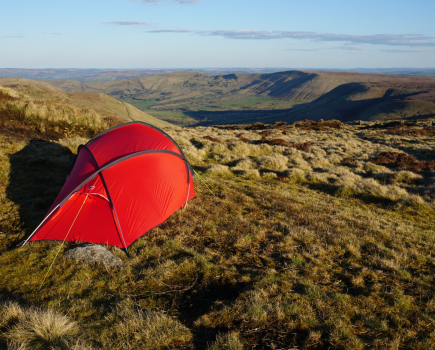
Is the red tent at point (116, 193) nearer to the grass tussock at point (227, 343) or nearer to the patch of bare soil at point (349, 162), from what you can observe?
the grass tussock at point (227, 343)

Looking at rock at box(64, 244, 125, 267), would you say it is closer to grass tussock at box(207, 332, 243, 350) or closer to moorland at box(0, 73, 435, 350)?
moorland at box(0, 73, 435, 350)

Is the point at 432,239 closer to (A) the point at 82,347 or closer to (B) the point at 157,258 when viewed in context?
(B) the point at 157,258

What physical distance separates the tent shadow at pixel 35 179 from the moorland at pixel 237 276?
0.23 feet

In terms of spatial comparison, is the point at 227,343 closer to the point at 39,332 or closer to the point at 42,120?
the point at 39,332

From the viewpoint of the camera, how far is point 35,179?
11.1 meters

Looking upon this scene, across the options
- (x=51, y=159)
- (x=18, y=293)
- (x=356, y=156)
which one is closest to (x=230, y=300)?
(x=18, y=293)

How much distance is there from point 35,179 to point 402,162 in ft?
76.2

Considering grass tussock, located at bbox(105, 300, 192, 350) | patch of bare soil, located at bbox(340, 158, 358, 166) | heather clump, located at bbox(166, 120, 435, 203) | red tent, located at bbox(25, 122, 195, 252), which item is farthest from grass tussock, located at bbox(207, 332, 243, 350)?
patch of bare soil, located at bbox(340, 158, 358, 166)

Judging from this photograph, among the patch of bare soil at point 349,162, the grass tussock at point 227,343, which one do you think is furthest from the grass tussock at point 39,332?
the patch of bare soil at point 349,162

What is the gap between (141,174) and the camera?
26.8 feet

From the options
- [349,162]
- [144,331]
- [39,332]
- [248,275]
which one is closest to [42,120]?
[39,332]

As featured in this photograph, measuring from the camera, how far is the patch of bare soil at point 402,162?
17688 mm

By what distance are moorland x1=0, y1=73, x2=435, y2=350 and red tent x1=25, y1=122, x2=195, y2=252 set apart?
1.53 feet

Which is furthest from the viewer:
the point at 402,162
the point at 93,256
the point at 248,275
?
the point at 402,162
